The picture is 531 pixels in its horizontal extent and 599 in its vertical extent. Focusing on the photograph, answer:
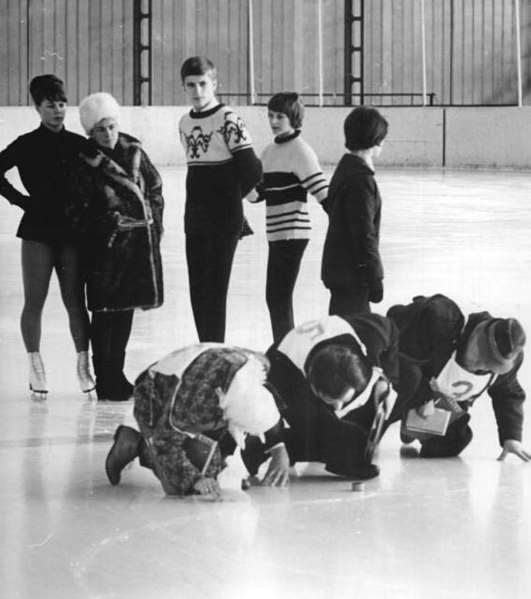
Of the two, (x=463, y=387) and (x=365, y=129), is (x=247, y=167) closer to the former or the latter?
(x=365, y=129)

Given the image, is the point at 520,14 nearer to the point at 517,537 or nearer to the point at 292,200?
the point at 292,200

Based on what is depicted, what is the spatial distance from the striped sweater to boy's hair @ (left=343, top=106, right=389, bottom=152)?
0.77m

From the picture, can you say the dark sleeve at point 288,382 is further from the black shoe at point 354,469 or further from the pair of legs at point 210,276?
the pair of legs at point 210,276

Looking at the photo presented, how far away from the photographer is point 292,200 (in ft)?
22.5

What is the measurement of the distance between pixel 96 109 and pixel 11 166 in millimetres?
495

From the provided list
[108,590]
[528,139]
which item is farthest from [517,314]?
[528,139]

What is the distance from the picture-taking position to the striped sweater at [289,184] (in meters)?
6.81

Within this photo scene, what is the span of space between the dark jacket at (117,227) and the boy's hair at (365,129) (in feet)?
3.05

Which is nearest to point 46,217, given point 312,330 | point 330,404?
point 312,330

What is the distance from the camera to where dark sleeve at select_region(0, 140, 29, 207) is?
6426mm

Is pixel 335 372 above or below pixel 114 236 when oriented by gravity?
below

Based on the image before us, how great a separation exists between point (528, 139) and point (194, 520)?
62.4ft

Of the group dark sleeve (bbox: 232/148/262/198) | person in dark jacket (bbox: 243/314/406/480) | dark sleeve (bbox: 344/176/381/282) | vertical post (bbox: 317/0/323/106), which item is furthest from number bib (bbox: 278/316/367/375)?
vertical post (bbox: 317/0/323/106)

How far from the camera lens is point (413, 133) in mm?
23281
